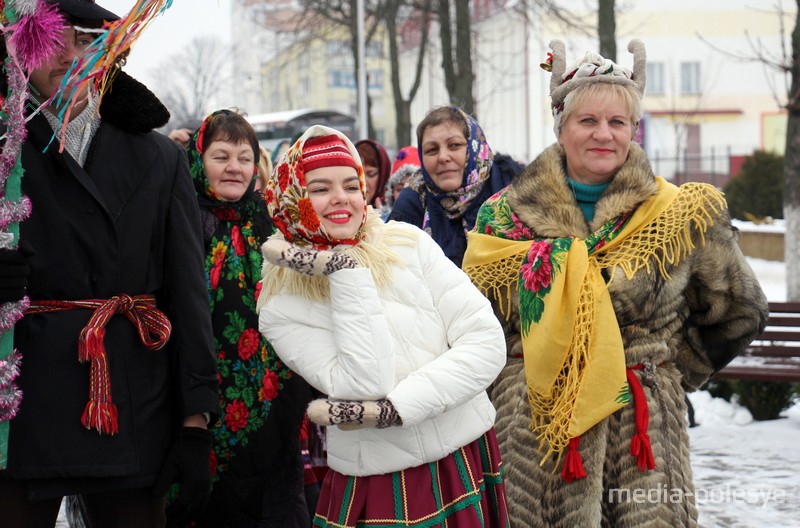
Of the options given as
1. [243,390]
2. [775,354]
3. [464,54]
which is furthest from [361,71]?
[243,390]

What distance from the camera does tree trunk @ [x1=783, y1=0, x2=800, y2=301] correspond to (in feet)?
36.6

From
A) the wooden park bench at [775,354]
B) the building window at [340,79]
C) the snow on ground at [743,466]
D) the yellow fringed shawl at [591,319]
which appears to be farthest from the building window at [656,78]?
the yellow fringed shawl at [591,319]

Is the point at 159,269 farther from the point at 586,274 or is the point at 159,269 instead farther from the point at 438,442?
the point at 586,274

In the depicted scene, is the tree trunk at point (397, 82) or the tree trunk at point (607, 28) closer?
the tree trunk at point (607, 28)

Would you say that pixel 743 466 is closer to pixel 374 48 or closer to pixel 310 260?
pixel 310 260

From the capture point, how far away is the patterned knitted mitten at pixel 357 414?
2.82m

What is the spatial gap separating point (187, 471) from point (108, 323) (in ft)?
1.52

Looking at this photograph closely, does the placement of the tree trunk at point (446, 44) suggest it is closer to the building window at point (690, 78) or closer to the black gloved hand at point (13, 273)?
the black gloved hand at point (13, 273)

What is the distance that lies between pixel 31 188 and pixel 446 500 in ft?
4.85

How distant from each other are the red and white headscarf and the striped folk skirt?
0.71 metres

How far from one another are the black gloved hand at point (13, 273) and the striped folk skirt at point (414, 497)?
109cm

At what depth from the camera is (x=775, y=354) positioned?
7773 millimetres

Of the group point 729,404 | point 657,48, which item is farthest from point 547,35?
point 729,404

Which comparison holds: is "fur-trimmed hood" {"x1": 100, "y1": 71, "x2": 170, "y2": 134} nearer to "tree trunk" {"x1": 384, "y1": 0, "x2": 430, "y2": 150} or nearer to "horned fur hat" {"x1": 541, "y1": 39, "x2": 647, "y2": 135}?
"horned fur hat" {"x1": 541, "y1": 39, "x2": 647, "y2": 135}
